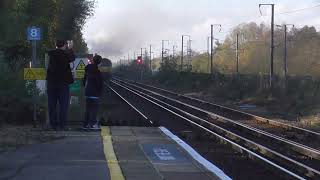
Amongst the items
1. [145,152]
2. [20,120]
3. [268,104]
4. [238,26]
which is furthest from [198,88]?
[238,26]

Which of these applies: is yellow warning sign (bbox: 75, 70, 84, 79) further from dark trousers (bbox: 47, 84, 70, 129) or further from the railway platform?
the railway platform

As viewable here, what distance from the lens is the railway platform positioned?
8625mm

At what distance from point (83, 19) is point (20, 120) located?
47.5 m

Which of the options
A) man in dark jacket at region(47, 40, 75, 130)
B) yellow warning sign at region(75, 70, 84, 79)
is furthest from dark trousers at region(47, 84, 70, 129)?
yellow warning sign at region(75, 70, 84, 79)

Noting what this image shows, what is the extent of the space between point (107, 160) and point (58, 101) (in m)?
4.56

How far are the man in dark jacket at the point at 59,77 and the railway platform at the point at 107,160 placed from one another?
1041 mm

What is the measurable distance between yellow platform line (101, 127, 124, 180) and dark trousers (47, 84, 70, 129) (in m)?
1.03

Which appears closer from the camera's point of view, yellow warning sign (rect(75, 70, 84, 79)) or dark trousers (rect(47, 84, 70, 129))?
dark trousers (rect(47, 84, 70, 129))

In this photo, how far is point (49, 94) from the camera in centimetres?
1380

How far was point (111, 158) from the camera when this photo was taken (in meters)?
10.0

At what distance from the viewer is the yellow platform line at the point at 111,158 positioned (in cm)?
857

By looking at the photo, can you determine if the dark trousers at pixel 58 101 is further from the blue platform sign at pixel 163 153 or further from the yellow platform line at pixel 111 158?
the blue platform sign at pixel 163 153

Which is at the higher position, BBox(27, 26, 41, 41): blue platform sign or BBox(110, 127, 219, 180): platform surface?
BBox(27, 26, 41, 41): blue platform sign

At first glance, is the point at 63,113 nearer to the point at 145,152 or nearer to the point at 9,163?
the point at 145,152
